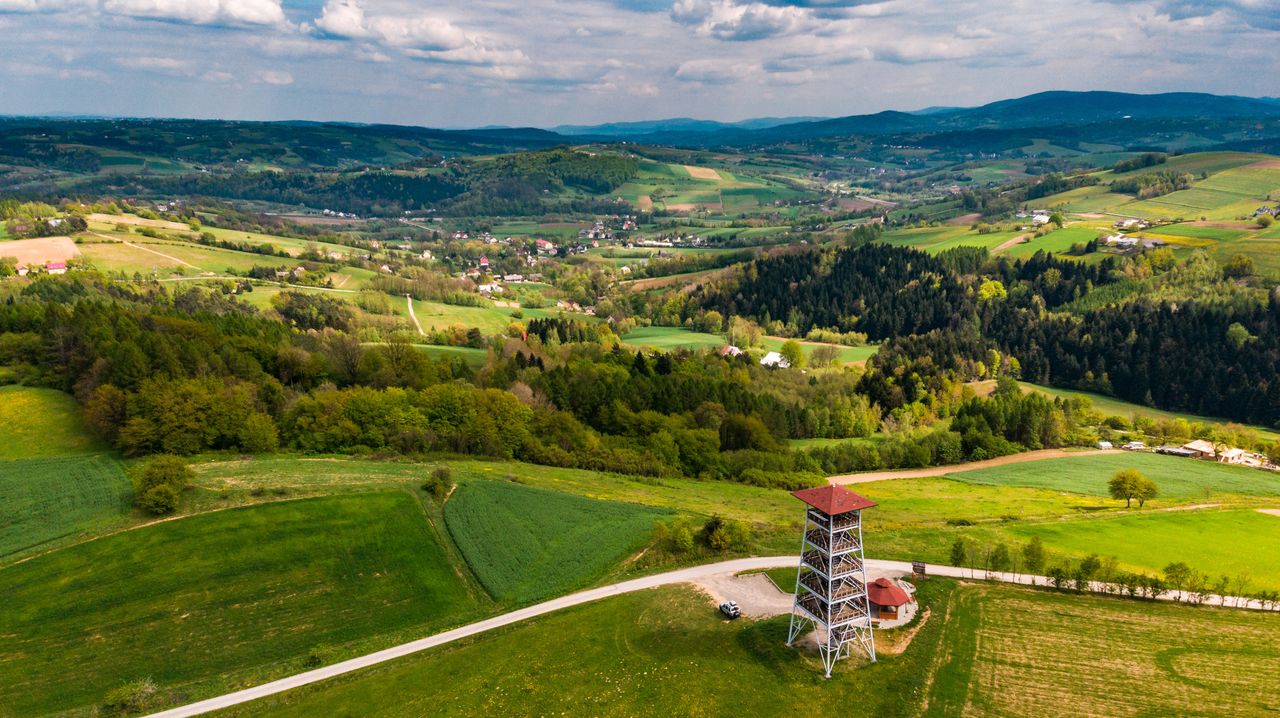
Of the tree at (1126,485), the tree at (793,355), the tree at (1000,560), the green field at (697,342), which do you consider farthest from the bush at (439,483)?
the tree at (793,355)

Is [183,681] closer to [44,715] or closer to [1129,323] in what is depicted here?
[44,715]

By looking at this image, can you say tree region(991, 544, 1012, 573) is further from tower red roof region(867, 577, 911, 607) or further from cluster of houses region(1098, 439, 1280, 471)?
cluster of houses region(1098, 439, 1280, 471)

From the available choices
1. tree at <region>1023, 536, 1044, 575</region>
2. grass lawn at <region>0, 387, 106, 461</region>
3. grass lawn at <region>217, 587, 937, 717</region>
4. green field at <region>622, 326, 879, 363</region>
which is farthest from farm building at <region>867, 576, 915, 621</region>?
green field at <region>622, 326, 879, 363</region>

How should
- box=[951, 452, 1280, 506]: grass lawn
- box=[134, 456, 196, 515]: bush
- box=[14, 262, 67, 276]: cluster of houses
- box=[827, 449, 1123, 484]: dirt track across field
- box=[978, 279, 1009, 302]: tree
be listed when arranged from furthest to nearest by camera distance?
box=[978, 279, 1009, 302]: tree, box=[14, 262, 67, 276]: cluster of houses, box=[827, 449, 1123, 484]: dirt track across field, box=[951, 452, 1280, 506]: grass lawn, box=[134, 456, 196, 515]: bush

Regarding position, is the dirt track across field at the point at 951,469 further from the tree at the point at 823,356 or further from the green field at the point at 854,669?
the tree at the point at 823,356

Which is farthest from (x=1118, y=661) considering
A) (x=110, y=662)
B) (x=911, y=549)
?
(x=110, y=662)

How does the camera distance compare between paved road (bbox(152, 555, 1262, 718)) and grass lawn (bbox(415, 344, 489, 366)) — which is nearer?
paved road (bbox(152, 555, 1262, 718))
